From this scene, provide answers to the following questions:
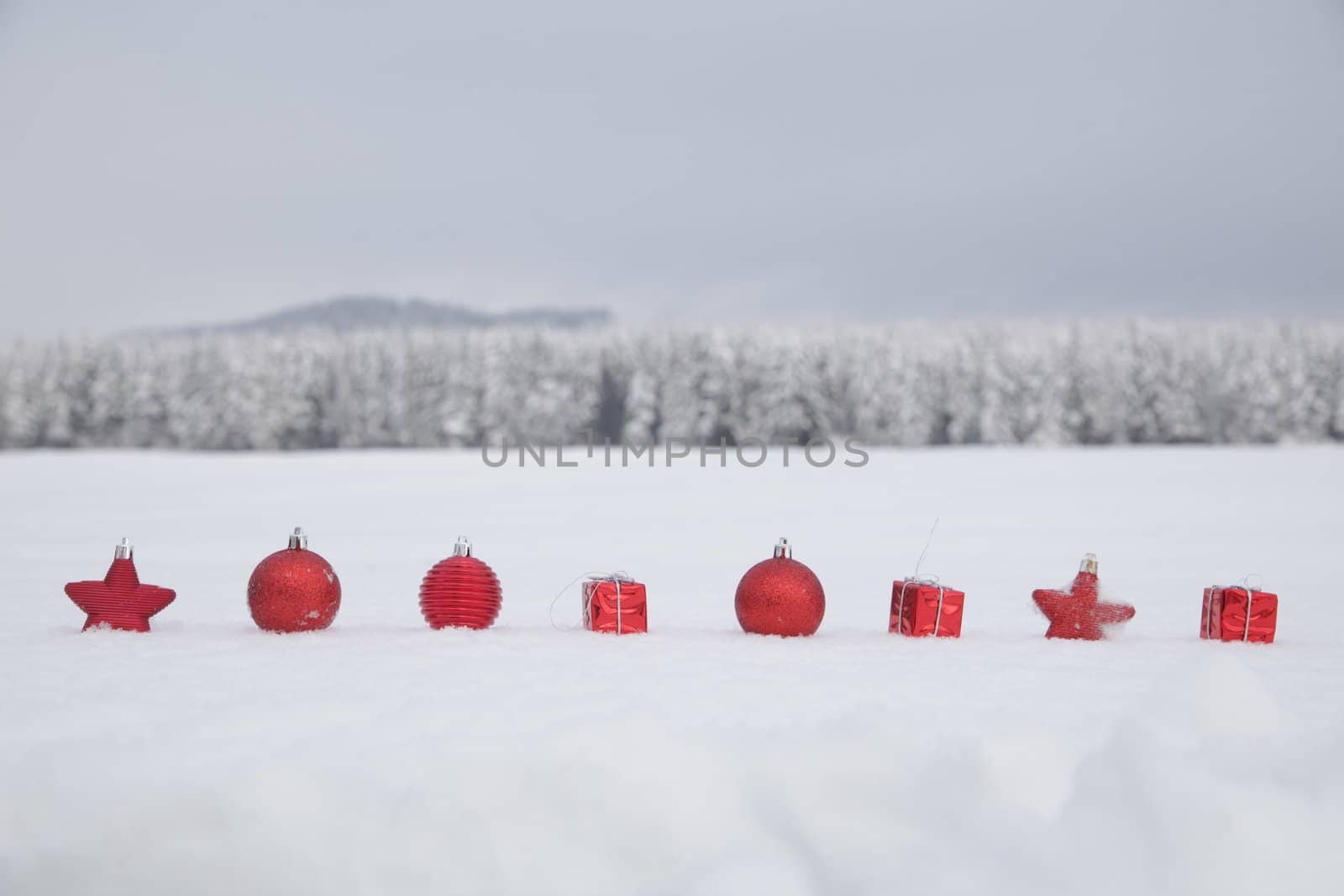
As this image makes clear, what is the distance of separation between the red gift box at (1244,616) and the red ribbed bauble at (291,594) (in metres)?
4.04

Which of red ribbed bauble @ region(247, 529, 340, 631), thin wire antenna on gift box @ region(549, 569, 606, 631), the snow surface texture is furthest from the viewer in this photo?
Result: thin wire antenna on gift box @ region(549, 569, 606, 631)

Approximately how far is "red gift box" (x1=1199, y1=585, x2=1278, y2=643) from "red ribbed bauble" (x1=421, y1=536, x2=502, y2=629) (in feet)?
10.9

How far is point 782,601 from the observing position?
487cm

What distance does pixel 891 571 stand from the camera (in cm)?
855

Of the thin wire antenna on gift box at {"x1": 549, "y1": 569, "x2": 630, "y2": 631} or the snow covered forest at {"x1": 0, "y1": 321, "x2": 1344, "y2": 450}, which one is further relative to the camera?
the snow covered forest at {"x1": 0, "y1": 321, "x2": 1344, "y2": 450}

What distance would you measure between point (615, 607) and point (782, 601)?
750 millimetres

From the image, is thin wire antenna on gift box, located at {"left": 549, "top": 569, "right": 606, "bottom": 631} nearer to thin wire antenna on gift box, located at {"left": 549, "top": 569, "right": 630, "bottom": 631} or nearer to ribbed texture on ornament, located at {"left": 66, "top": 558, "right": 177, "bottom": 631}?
thin wire antenna on gift box, located at {"left": 549, "top": 569, "right": 630, "bottom": 631}

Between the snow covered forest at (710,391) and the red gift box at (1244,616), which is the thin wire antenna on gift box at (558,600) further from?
the snow covered forest at (710,391)

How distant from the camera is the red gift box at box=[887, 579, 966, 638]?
16.3 ft

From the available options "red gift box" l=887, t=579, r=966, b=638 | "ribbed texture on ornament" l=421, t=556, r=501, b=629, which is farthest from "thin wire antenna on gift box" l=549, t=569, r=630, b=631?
"red gift box" l=887, t=579, r=966, b=638

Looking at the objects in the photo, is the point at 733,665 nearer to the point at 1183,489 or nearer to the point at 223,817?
the point at 223,817

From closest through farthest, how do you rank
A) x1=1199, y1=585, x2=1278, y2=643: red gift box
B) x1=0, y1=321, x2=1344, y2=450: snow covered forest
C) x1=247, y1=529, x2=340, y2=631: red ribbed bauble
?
x1=247, y1=529, x2=340, y2=631: red ribbed bauble → x1=1199, y1=585, x2=1278, y2=643: red gift box → x1=0, y1=321, x2=1344, y2=450: snow covered forest

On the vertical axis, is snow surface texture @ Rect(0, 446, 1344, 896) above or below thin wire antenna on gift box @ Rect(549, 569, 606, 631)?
above

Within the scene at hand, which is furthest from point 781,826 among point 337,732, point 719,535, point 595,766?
point 719,535
